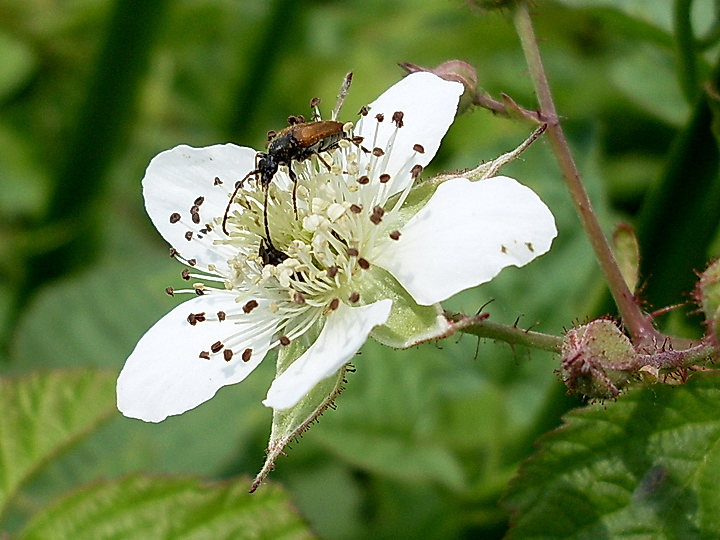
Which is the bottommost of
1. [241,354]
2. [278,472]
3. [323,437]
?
[278,472]

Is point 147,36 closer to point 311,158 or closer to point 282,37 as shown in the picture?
point 282,37

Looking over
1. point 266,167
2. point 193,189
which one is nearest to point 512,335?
point 266,167

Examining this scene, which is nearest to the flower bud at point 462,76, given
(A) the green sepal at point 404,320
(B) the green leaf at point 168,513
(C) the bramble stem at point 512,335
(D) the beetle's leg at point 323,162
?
(D) the beetle's leg at point 323,162

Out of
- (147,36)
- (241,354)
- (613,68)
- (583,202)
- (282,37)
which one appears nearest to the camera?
(583,202)

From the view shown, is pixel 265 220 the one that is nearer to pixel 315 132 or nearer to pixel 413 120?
pixel 315 132

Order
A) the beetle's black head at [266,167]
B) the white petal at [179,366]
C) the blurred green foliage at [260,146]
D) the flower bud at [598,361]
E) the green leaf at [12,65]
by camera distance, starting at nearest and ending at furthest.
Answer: the flower bud at [598,361] < the white petal at [179,366] < the beetle's black head at [266,167] < the blurred green foliage at [260,146] < the green leaf at [12,65]

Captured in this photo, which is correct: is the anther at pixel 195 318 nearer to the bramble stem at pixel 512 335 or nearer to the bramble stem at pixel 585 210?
the bramble stem at pixel 512 335

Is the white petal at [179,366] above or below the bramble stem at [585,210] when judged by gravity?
below

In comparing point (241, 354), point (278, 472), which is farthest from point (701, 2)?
point (278, 472)
